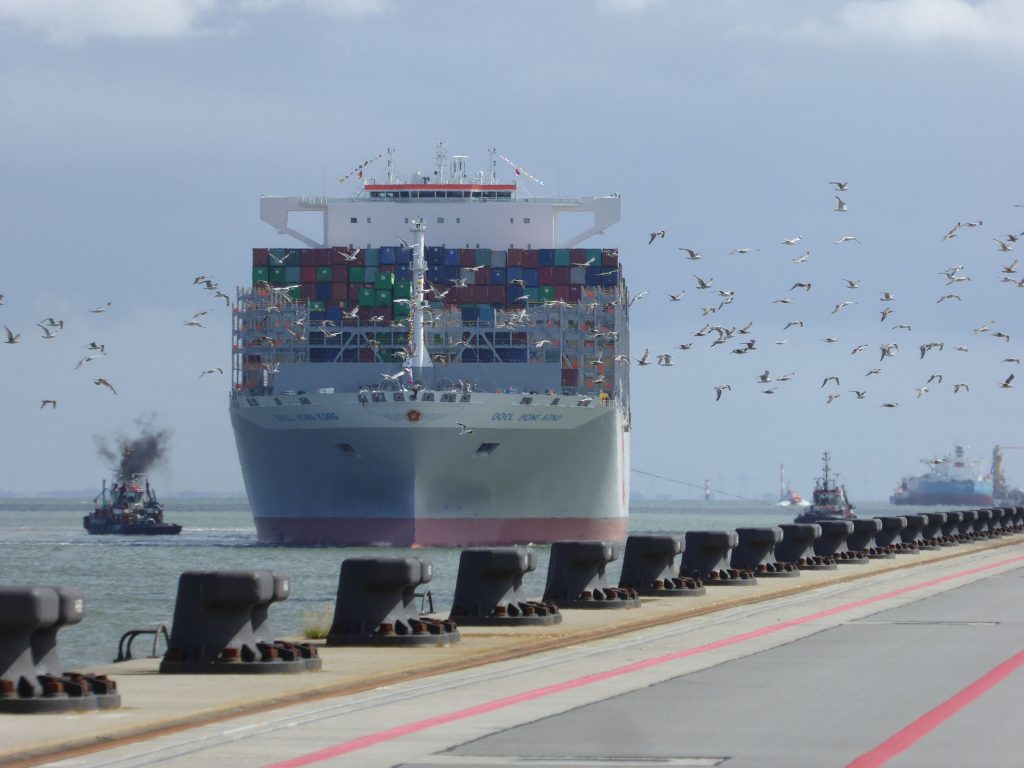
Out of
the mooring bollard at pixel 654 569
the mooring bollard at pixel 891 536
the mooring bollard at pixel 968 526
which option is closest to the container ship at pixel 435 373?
the mooring bollard at pixel 968 526

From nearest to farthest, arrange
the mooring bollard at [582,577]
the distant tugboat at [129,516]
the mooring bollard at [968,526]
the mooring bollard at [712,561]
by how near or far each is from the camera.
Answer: the mooring bollard at [582,577], the mooring bollard at [712,561], the mooring bollard at [968,526], the distant tugboat at [129,516]

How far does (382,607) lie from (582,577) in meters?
6.29

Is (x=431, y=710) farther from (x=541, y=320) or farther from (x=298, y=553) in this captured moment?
(x=541, y=320)

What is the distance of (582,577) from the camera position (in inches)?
974

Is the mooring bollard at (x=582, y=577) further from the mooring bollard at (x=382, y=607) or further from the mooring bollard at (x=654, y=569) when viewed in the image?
the mooring bollard at (x=382, y=607)

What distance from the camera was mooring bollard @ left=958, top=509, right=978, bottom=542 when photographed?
56438 mm

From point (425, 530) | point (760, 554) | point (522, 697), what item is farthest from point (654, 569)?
point (425, 530)

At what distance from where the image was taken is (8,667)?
13117mm

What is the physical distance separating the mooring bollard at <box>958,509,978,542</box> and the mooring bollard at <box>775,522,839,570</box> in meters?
19.5

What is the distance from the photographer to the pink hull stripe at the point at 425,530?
73.1 m

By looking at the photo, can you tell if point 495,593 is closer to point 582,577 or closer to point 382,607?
point 382,607

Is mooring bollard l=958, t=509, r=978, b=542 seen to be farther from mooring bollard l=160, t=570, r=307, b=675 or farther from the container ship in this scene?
mooring bollard l=160, t=570, r=307, b=675

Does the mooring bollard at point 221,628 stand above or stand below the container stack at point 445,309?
below

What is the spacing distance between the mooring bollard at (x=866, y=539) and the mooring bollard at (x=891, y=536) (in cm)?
75
